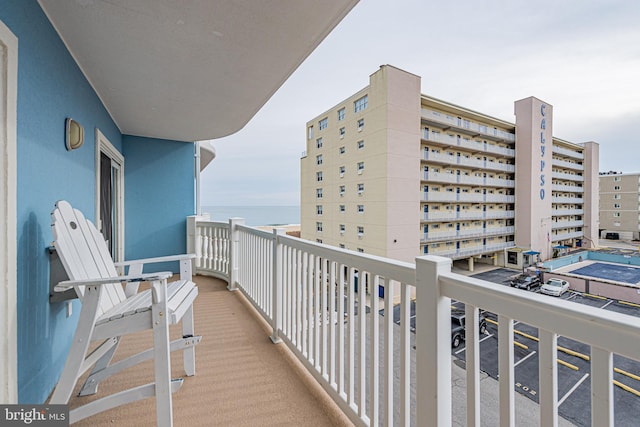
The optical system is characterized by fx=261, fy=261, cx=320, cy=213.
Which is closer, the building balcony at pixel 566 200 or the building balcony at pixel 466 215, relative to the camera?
the building balcony at pixel 466 215

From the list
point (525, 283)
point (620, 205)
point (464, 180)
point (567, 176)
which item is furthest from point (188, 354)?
point (620, 205)

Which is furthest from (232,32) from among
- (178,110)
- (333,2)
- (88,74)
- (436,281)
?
(436,281)

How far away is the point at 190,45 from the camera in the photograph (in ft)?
5.48

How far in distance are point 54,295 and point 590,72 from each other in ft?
19.0

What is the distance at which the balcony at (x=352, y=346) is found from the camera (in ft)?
1.78

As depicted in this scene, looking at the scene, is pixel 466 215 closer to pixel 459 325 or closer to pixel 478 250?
pixel 478 250

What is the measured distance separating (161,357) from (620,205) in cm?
2656

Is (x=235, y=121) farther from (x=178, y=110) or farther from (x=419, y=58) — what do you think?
(x=419, y=58)

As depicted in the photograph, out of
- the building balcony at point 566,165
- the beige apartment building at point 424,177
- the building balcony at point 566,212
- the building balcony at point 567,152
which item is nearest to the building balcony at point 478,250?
the beige apartment building at point 424,177

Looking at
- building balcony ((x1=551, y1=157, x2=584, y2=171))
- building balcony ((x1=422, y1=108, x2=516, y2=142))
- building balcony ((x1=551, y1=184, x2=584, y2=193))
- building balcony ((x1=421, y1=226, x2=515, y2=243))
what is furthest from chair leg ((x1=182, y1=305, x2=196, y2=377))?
building balcony ((x1=551, y1=184, x2=584, y2=193))

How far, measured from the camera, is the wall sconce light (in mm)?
1659

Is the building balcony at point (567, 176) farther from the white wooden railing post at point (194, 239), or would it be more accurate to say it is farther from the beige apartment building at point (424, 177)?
the white wooden railing post at point (194, 239)

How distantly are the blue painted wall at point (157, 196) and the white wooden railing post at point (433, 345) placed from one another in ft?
13.2

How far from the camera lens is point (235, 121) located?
309 cm
